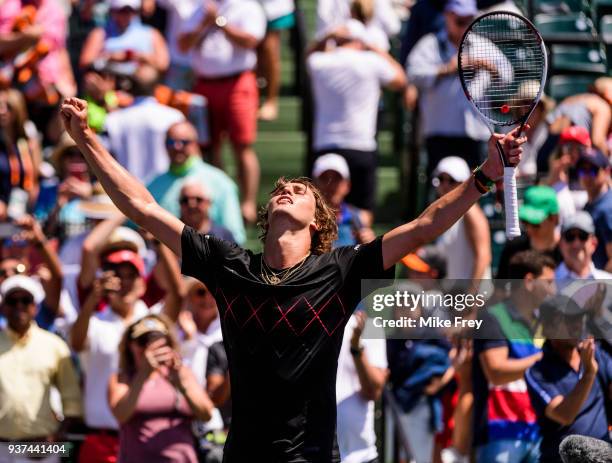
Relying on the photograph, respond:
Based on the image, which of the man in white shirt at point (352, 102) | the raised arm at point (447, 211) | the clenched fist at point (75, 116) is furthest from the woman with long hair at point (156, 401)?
the man in white shirt at point (352, 102)

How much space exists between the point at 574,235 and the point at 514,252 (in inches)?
15.4

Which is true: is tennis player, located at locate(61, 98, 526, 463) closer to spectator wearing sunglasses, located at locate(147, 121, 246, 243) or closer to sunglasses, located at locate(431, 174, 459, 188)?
sunglasses, located at locate(431, 174, 459, 188)

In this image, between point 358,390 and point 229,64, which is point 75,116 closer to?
point 358,390

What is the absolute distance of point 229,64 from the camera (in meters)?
11.0

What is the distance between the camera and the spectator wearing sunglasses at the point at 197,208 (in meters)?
8.91

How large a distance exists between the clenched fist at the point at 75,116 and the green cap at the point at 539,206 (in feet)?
11.3

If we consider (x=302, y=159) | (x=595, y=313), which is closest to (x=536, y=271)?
(x=595, y=313)

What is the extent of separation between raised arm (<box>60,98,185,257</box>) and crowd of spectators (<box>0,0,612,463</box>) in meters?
0.99

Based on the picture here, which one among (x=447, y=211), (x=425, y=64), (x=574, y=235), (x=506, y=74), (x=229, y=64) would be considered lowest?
(x=574, y=235)

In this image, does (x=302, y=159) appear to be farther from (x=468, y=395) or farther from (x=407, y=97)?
(x=468, y=395)

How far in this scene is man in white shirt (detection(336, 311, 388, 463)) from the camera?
793 cm

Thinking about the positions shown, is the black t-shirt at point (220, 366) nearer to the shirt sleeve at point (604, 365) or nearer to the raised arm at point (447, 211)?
the shirt sleeve at point (604, 365)

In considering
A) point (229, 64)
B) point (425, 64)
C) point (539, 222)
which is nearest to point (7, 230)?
point (229, 64)

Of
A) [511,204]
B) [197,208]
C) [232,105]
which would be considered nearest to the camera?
[511,204]
